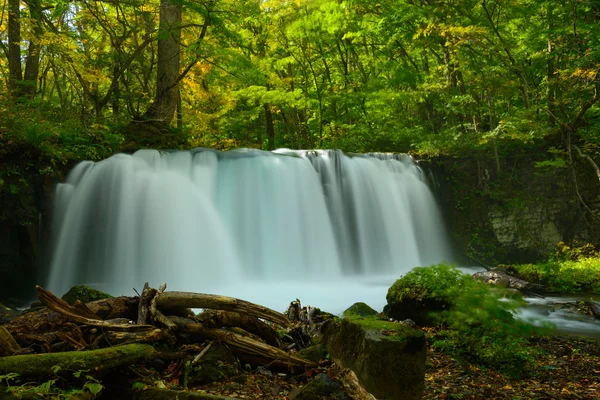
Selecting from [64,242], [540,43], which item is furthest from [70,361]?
[540,43]

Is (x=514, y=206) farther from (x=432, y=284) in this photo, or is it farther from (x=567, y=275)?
(x=432, y=284)

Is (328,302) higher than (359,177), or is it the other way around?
(359,177)

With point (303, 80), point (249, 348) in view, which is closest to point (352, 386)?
point (249, 348)

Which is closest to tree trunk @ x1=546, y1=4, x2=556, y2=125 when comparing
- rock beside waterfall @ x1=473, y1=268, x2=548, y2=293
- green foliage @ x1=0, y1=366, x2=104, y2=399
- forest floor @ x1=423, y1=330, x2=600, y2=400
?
rock beside waterfall @ x1=473, y1=268, x2=548, y2=293

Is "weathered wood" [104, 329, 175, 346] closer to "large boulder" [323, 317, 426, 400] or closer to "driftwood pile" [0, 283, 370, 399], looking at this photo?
"driftwood pile" [0, 283, 370, 399]

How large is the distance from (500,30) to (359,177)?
712cm

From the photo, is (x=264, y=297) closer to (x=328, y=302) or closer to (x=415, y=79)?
(x=328, y=302)

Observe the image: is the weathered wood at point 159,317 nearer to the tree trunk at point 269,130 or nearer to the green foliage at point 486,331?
the green foliage at point 486,331

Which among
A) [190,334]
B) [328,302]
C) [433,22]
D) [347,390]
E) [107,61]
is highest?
[433,22]

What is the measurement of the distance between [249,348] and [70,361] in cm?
134

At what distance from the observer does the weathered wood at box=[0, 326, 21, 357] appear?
2602 mm

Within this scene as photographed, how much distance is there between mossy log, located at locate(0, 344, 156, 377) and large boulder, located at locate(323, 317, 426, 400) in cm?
167

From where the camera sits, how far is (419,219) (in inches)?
584

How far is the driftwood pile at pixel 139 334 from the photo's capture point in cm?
249
